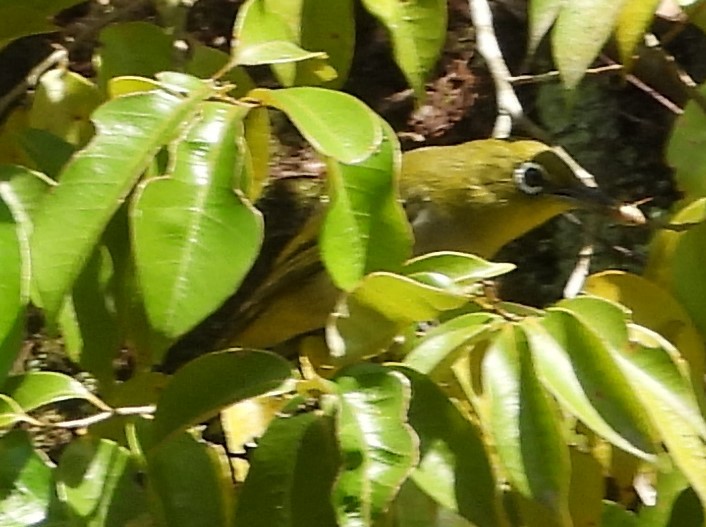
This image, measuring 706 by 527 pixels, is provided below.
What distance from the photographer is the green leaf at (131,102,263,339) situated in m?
0.55

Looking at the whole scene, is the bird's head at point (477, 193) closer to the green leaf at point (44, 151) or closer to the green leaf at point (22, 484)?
the green leaf at point (44, 151)

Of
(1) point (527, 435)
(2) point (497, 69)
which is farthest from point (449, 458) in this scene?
(2) point (497, 69)

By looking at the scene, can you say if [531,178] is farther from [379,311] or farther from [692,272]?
[379,311]

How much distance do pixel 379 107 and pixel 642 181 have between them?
0.38 meters

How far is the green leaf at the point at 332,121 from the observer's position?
0.60 m

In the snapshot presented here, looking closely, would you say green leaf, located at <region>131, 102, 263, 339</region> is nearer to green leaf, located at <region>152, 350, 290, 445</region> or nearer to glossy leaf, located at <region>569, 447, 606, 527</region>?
green leaf, located at <region>152, 350, 290, 445</region>

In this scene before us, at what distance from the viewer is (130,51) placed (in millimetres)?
877

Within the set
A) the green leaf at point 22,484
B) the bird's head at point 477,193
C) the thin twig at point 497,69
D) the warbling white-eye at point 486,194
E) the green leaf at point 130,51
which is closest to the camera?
the green leaf at point 22,484

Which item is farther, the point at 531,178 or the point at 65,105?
the point at 531,178

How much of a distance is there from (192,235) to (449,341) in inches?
6.9


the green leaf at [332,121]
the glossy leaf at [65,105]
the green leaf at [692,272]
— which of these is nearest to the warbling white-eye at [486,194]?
the glossy leaf at [65,105]

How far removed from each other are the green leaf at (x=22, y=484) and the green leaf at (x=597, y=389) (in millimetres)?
311

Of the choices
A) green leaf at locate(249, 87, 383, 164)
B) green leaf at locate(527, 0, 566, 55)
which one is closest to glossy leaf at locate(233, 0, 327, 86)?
green leaf at locate(249, 87, 383, 164)

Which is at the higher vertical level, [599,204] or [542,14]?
[542,14]
